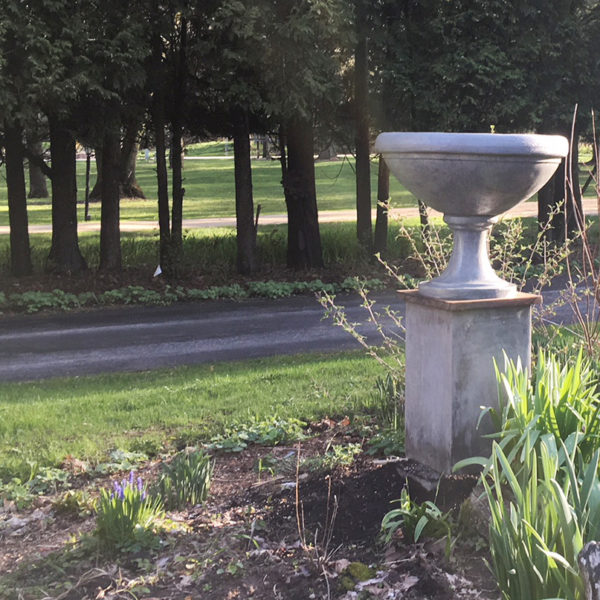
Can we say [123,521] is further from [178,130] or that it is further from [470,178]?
[178,130]

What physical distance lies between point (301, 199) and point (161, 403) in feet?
27.9

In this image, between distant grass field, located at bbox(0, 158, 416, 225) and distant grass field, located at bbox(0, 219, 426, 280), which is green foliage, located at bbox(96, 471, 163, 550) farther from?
distant grass field, located at bbox(0, 158, 416, 225)

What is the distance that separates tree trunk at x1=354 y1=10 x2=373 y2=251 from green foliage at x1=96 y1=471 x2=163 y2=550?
Answer: 11.9 meters

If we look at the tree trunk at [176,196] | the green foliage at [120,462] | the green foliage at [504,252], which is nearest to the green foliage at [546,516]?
the green foliage at [504,252]

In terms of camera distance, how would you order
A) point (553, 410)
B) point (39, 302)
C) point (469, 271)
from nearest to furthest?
point (553, 410) → point (469, 271) → point (39, 302)

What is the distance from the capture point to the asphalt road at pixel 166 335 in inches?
328

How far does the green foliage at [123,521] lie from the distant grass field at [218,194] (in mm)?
→ 16425

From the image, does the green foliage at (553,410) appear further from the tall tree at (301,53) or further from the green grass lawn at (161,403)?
the tall tree at (301,53)

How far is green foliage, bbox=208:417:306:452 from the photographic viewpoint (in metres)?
5.05

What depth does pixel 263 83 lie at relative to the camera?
40.4 feet

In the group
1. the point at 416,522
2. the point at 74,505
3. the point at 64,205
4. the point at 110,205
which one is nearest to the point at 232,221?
the point at 110,205

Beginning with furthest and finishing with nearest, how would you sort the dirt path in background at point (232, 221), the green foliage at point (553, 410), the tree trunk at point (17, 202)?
the dirt path in background at point (232, 221) → the tree trunk at point (17, 202) → the green foliage at point (553, 410)

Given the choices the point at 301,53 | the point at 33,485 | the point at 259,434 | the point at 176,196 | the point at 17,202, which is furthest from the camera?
the point at 176,196

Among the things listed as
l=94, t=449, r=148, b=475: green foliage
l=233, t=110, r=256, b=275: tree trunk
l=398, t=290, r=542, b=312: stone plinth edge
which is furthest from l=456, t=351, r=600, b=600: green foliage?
l=233, t=110, r=256, b=275: tree trunk
